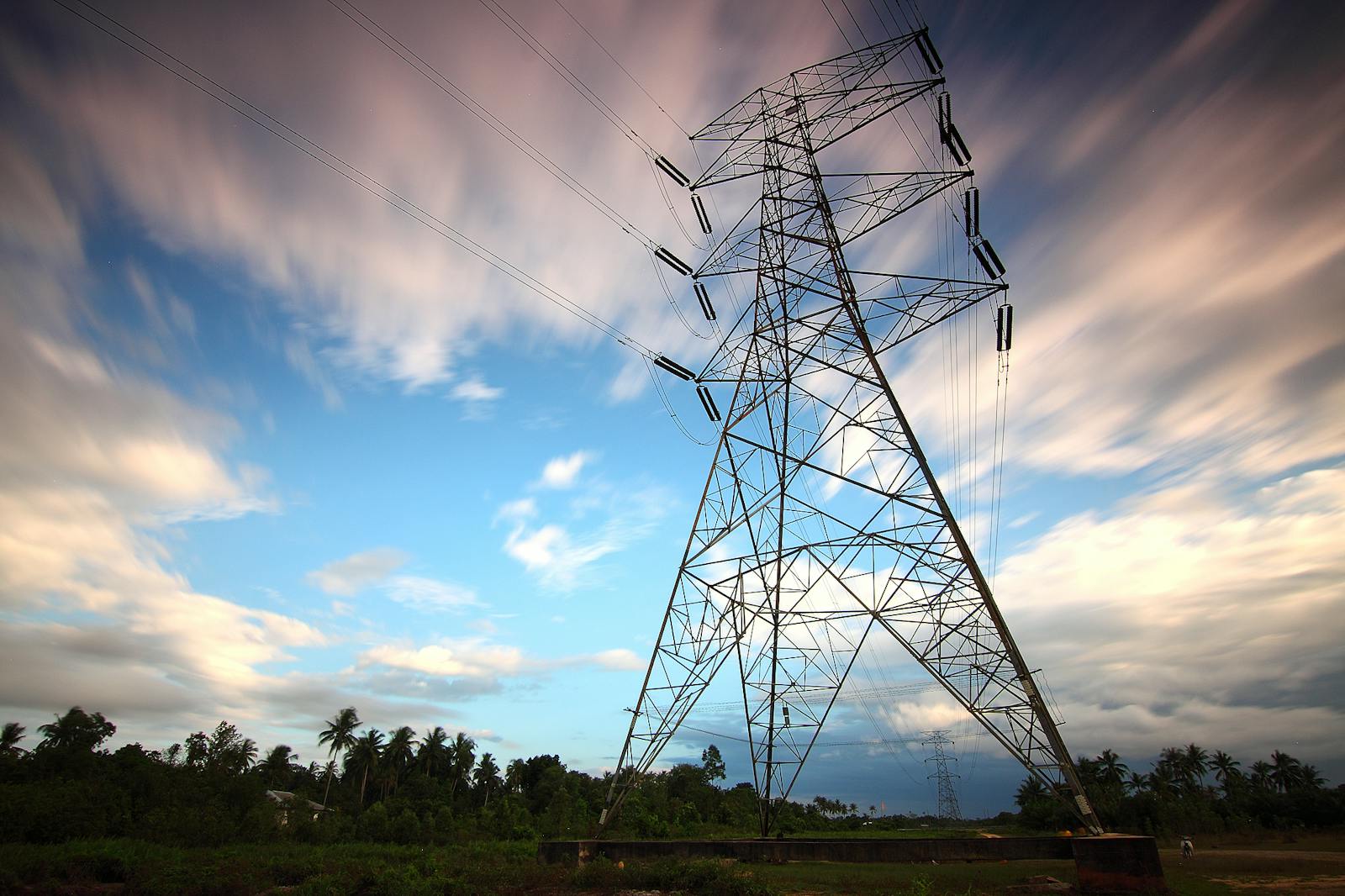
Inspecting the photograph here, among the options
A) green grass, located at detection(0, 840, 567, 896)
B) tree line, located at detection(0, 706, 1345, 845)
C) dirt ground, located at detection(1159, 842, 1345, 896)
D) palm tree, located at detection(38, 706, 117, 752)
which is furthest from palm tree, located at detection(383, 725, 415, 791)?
dirt ground, located at detection(1159, 842, 1345, 896)

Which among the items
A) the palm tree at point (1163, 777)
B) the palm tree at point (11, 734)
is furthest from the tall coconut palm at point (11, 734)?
the palm tree at point (1163, 777)

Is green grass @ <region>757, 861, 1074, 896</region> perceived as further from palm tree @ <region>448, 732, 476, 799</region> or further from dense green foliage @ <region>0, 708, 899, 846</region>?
palm tree @ <region>448, 732, 476, 799</region>

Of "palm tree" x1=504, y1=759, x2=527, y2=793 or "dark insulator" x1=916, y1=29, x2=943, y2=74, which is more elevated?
"dark insulator" x1=916, y1=29, x2=943, y2=74

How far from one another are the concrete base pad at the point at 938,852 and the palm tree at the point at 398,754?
67.9m

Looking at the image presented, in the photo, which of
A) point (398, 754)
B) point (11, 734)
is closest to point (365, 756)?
point (398, 754)

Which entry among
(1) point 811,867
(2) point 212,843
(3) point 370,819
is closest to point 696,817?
(3) point 370,819

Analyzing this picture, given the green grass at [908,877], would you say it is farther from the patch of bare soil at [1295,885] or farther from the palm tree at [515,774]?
the palm tree at [515,774]

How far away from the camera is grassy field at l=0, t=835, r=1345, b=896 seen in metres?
14.1

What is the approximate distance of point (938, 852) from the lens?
16.2m

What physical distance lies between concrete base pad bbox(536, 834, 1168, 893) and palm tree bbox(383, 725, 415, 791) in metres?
67.9

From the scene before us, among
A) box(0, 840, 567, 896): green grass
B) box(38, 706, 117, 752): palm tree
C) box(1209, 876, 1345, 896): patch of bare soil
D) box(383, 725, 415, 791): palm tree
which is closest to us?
box(1209, 876, 1345, 896): patch of bare soil

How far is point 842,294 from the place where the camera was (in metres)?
20.3

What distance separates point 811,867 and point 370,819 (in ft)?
136

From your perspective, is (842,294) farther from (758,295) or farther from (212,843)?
(212,843)
